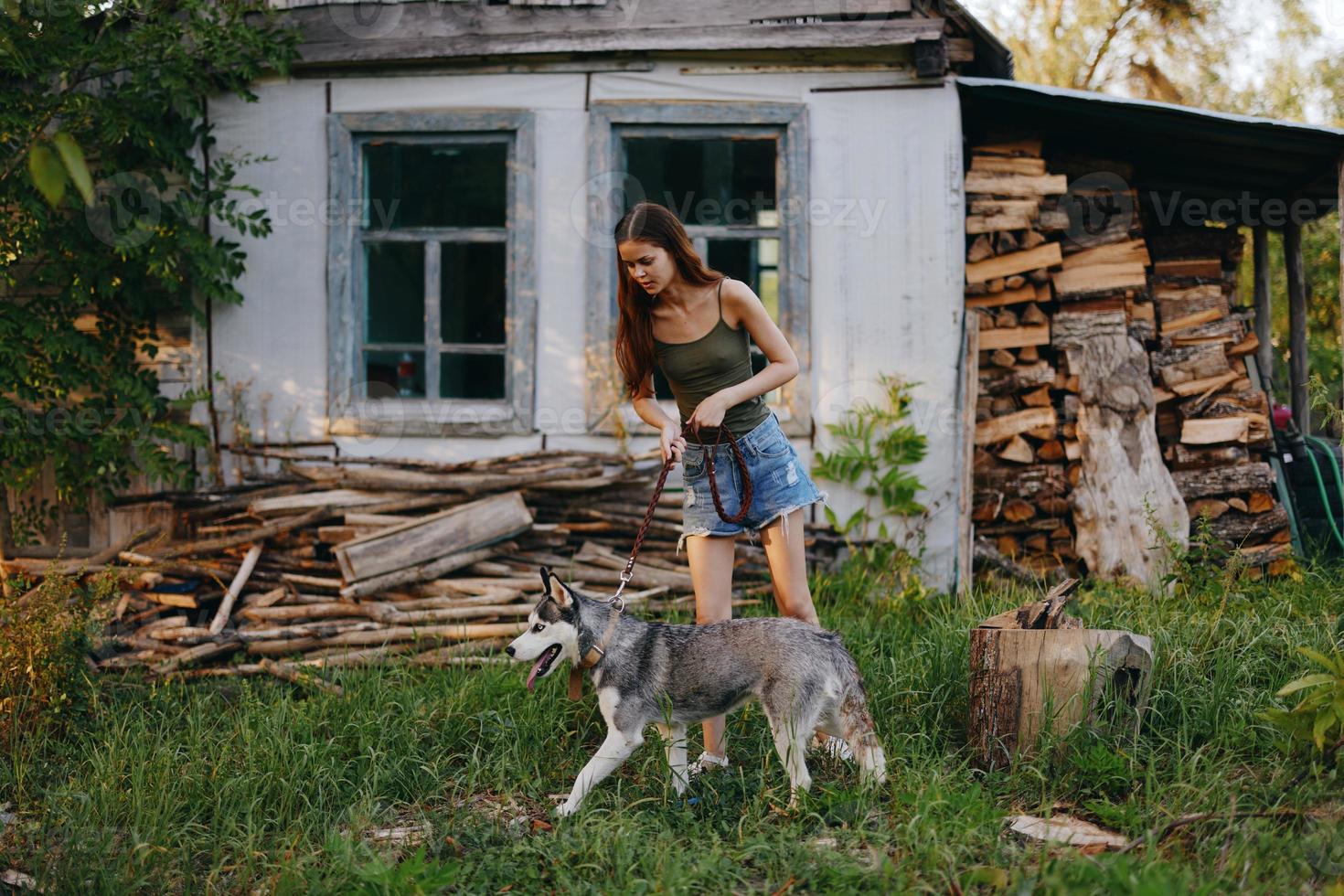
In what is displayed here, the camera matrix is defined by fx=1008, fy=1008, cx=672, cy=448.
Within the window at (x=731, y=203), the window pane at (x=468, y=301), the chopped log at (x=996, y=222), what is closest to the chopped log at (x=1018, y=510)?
the window at (x=731, y=203)

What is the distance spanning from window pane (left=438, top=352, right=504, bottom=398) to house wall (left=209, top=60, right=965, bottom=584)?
47 centimetres

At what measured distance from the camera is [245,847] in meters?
3.54

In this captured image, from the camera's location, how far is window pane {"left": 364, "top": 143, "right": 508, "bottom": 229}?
7.58 metres

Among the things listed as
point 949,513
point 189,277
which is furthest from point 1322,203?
point 189,277

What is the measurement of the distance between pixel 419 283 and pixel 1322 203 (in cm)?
760

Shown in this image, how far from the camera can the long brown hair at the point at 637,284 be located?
3803 mm

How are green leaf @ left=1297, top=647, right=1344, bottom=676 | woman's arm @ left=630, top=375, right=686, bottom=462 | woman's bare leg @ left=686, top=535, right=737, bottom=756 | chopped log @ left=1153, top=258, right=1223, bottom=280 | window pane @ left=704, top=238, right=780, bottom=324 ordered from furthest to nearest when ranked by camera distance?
window pane @ left=704, top=238, right=780, bottom=324, chopped log @ left=1153, top=258, right=1223, bottom=280, woman's bare leg @ left=686, top=535, right=737, bottom=756, woman's arm @ left=630, top=375, right=686, bottom=462, green leaf @ left=1297, top=647, right=1344, bottom=676

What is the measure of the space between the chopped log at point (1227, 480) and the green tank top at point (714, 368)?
4.41 meters

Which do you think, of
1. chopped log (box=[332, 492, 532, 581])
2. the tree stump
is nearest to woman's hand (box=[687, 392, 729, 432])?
the tree stump

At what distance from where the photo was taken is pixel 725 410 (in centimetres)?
385

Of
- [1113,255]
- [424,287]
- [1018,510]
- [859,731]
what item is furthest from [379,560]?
[1113,255]

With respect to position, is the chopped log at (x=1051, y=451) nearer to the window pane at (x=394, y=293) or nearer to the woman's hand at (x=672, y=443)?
the woman's hand at (x=672, y=443)

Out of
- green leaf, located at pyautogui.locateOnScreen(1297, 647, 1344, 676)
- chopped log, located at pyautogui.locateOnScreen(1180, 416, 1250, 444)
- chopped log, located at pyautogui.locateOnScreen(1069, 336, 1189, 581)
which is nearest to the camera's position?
green leaf, located at pyautogui.locateOnScreen(1297, 647, 1344, 676)

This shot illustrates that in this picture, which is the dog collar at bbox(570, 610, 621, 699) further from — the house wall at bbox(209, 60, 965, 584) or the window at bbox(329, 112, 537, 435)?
the window at bbox(329, 112, 537, 435)
